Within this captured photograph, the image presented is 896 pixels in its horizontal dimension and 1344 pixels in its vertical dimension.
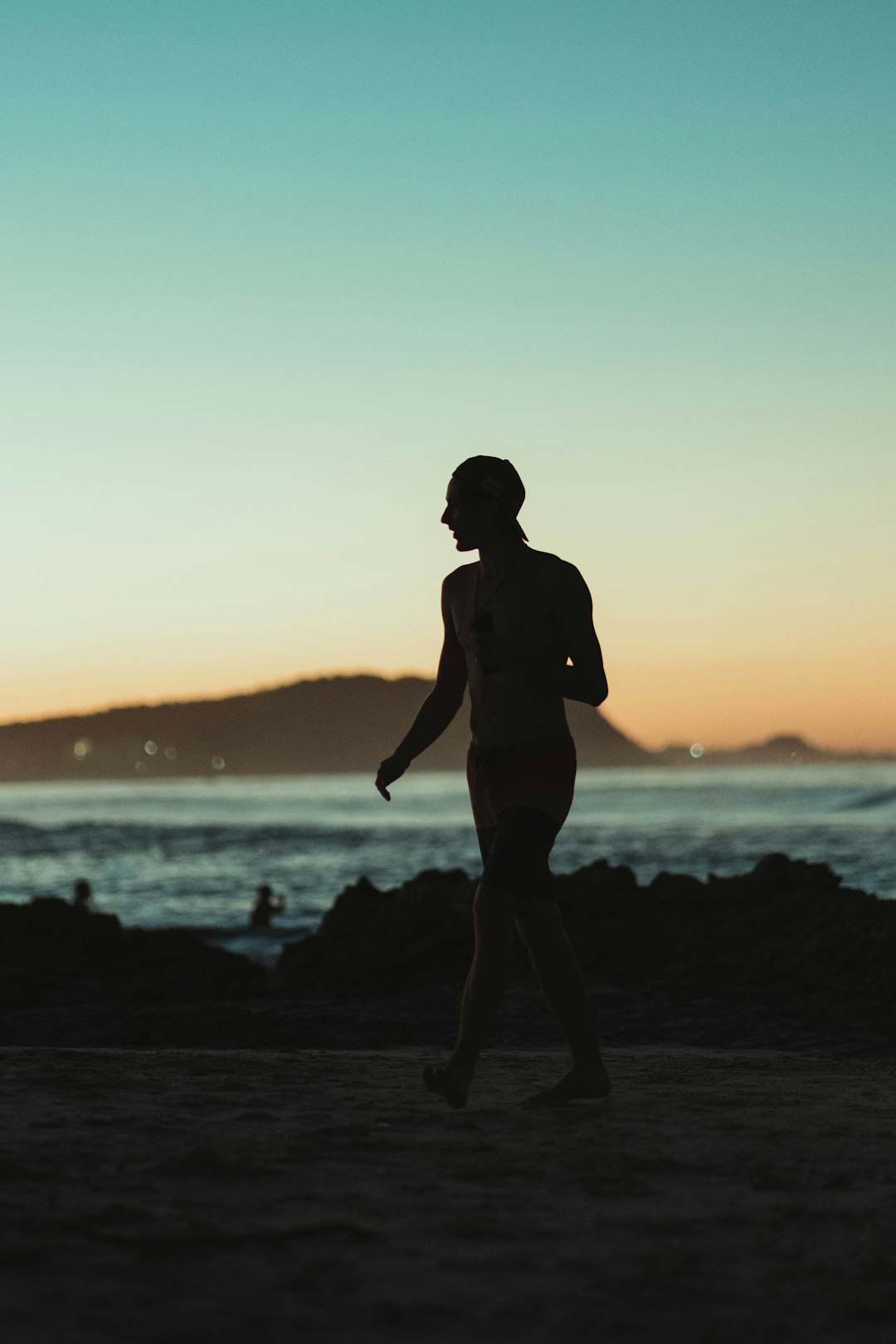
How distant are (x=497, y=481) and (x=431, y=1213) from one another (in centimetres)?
240

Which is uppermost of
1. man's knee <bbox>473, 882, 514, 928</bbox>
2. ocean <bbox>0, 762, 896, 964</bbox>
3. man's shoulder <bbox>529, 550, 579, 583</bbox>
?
man's shoulder <bbox>529, 550, 579, 583</bbox>

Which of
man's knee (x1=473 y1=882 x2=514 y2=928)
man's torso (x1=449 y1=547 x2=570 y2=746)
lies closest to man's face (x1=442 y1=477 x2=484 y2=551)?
man's torso (x1=449 y1=547 x2=570 y2=746)

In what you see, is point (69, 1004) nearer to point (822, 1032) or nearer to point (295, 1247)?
point (822, 1032)

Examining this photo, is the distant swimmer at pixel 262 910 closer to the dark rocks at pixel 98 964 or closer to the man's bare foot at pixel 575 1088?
the dark rocks at pixel 98 964

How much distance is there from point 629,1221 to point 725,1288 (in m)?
0.47

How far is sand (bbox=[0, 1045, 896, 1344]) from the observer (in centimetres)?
262

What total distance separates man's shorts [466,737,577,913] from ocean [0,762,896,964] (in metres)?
10.9

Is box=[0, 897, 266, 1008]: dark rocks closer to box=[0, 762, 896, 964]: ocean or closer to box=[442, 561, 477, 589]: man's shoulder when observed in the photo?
box=[0, 762, 896, 964]: ocean

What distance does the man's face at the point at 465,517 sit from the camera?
4.82 m

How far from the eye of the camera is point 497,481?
4.82m

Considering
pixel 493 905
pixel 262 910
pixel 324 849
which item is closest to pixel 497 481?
pixel 493 905

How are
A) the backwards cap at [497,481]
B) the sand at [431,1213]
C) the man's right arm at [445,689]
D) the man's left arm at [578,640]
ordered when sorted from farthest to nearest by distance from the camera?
the man's right arm at [445,689]
the backwards cap at [497,481]
the man's left arm at [578,640]
the sand at [431,1213]

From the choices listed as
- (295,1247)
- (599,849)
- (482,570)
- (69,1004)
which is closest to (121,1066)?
(482,570)

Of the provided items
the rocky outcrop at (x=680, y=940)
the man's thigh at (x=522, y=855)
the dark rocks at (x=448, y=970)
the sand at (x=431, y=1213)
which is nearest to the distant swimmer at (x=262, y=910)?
the dark rocks at (x=448, y=970)
